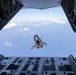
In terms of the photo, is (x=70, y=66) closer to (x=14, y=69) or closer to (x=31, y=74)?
(x=31, y=74)

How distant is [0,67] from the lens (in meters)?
48.2

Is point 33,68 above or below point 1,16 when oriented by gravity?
below

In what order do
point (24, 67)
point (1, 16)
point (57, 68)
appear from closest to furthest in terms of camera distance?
point (1, 16) < point (57, 68) < point (24, 67)

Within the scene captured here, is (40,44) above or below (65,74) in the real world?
above

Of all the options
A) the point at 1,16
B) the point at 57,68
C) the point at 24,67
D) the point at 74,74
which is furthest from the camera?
the point at 24,67

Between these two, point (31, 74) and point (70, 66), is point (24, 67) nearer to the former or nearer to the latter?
point (31, 74)

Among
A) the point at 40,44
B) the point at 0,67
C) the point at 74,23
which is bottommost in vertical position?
the point at 0,67

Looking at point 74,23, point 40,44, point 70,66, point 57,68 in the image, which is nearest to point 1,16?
point 74,23

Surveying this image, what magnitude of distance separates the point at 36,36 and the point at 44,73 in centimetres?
2079

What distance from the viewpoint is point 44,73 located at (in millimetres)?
40219

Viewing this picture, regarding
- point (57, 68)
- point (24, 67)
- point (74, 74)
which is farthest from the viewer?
point (24, 67)

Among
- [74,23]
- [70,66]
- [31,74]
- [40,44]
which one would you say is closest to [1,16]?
[74,23]

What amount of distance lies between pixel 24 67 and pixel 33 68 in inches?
127

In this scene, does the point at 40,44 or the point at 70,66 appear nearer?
the point at 40,44
